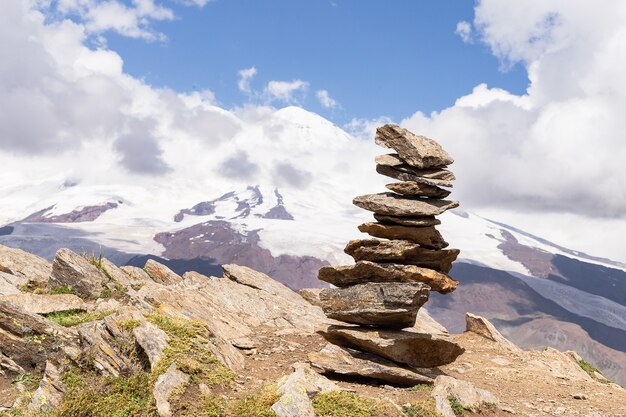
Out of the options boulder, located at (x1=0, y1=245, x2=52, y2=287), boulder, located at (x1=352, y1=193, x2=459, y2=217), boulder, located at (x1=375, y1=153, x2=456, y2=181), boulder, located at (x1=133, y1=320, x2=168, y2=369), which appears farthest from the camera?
boulder, located at (x1=0, y1=245, x2=52, y2=287)

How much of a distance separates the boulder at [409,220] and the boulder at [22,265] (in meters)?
30.8

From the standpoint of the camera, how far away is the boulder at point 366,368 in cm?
2417

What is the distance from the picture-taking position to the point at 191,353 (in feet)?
74.3

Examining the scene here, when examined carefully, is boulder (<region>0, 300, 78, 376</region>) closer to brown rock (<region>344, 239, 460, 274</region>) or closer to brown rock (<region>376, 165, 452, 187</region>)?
brown rock (<region>344, 239, 460, 274</region>)

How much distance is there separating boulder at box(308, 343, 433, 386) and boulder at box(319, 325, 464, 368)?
66 cm

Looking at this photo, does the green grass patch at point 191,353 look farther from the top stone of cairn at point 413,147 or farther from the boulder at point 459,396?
the top stone of cairn at point 413,147

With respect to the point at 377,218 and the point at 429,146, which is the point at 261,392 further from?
the point at 429,146

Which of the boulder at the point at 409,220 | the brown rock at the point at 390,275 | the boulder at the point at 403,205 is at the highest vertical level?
the boulder at the point at 403,205

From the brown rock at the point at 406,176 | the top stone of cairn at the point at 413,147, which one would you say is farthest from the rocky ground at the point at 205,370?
the top stone of cairn at the point at 413,147

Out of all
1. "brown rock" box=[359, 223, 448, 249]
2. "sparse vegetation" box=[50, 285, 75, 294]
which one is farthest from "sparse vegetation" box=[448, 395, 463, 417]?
"sparse vegetation" box=[50, 285, 75, 294]

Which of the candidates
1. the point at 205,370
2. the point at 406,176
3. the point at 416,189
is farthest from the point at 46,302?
the point at 416,189

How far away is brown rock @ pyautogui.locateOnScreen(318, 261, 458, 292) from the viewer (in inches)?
1047

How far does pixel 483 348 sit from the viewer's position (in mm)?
38062

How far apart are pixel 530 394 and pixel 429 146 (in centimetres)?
1446
